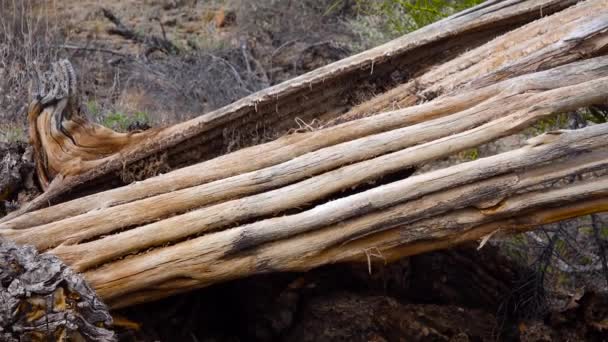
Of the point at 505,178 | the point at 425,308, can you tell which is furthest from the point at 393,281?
the point at 505,178

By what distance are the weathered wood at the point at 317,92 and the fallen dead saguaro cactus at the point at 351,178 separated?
0.01m

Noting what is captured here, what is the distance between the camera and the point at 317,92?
425 centimetres

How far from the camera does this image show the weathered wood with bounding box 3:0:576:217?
4.12m

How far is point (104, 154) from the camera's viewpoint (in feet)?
13.9

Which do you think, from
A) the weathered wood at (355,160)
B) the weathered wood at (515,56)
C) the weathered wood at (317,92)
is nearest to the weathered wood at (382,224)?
the weathered wood at (355,160)

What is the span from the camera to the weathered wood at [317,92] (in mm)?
4117

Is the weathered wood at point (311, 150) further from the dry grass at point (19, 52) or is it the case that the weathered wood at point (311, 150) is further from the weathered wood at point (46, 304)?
the dry grass at point (19, 52)

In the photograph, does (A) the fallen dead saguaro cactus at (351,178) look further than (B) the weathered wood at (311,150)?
No

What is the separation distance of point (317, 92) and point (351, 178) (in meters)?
0.80

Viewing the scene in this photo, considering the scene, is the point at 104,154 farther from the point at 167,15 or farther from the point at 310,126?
the point at 167,15

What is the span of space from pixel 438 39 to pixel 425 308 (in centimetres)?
124

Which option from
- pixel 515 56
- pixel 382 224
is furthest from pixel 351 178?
pixel 515 56

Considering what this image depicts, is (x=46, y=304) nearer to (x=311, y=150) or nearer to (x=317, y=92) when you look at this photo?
(x=311, y=150)

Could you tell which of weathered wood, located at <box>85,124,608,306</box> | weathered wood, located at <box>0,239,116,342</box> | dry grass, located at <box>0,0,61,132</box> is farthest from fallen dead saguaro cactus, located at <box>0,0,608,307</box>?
dry grass, located at <box>0,0,61,132</box>
